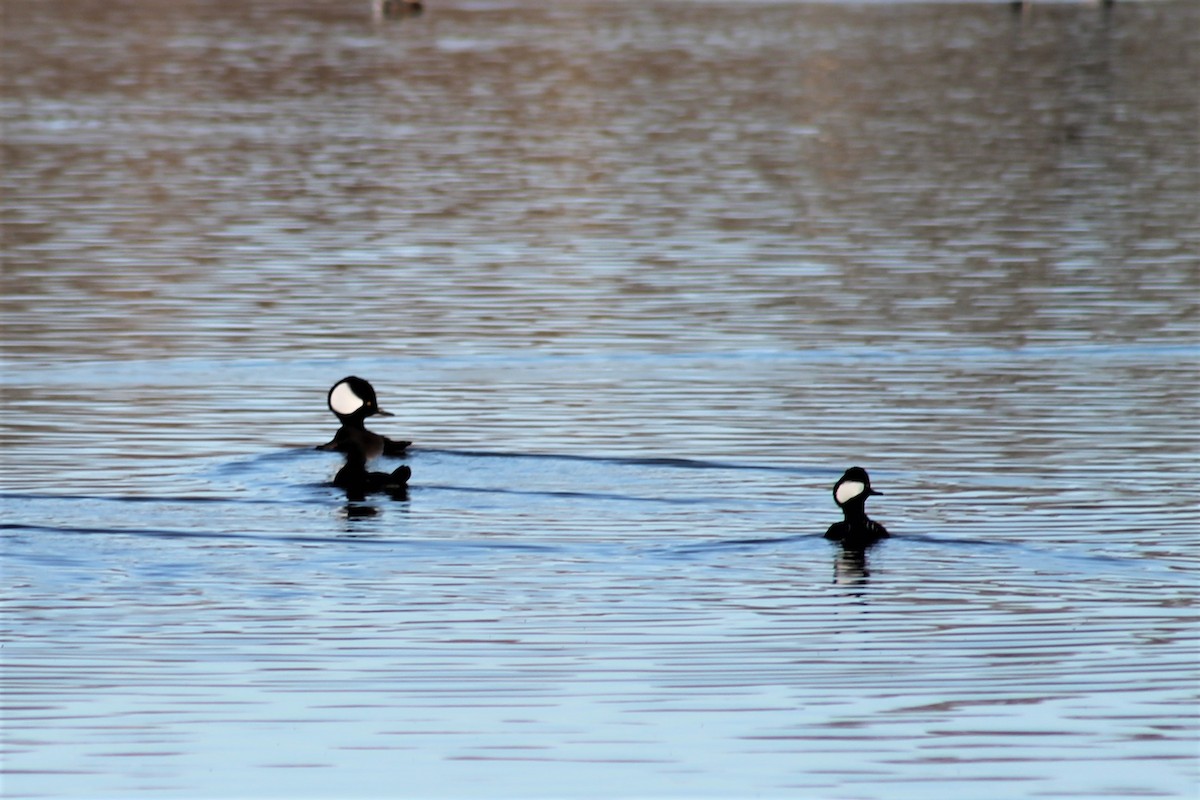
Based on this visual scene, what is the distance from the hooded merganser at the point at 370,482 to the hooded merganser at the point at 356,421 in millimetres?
617

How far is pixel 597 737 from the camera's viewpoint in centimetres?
1045

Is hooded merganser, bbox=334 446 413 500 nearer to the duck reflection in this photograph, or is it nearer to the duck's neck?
the duck's neck

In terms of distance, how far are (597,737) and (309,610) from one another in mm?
2812

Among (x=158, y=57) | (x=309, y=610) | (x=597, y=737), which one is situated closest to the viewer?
(x=597, y=737)

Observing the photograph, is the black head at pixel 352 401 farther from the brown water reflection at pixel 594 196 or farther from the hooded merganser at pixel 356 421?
the brown water reflection at pixel 594 196

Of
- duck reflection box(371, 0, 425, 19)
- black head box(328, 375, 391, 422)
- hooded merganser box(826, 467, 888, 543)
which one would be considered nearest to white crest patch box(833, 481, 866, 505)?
hooded merganser box(826, 467, 888, 543)

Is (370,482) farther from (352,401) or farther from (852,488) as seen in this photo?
(852,488)

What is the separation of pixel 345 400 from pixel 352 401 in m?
0.05

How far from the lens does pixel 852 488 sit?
13992 mm

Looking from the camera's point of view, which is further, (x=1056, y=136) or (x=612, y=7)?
(x=612, y=7)

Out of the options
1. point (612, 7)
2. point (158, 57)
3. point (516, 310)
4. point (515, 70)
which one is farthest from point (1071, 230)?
point (612, 7)

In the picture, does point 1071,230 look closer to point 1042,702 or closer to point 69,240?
point 69,240

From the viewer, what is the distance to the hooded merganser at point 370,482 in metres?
15.9

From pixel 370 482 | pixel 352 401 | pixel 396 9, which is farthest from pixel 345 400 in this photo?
pixel 396 9
